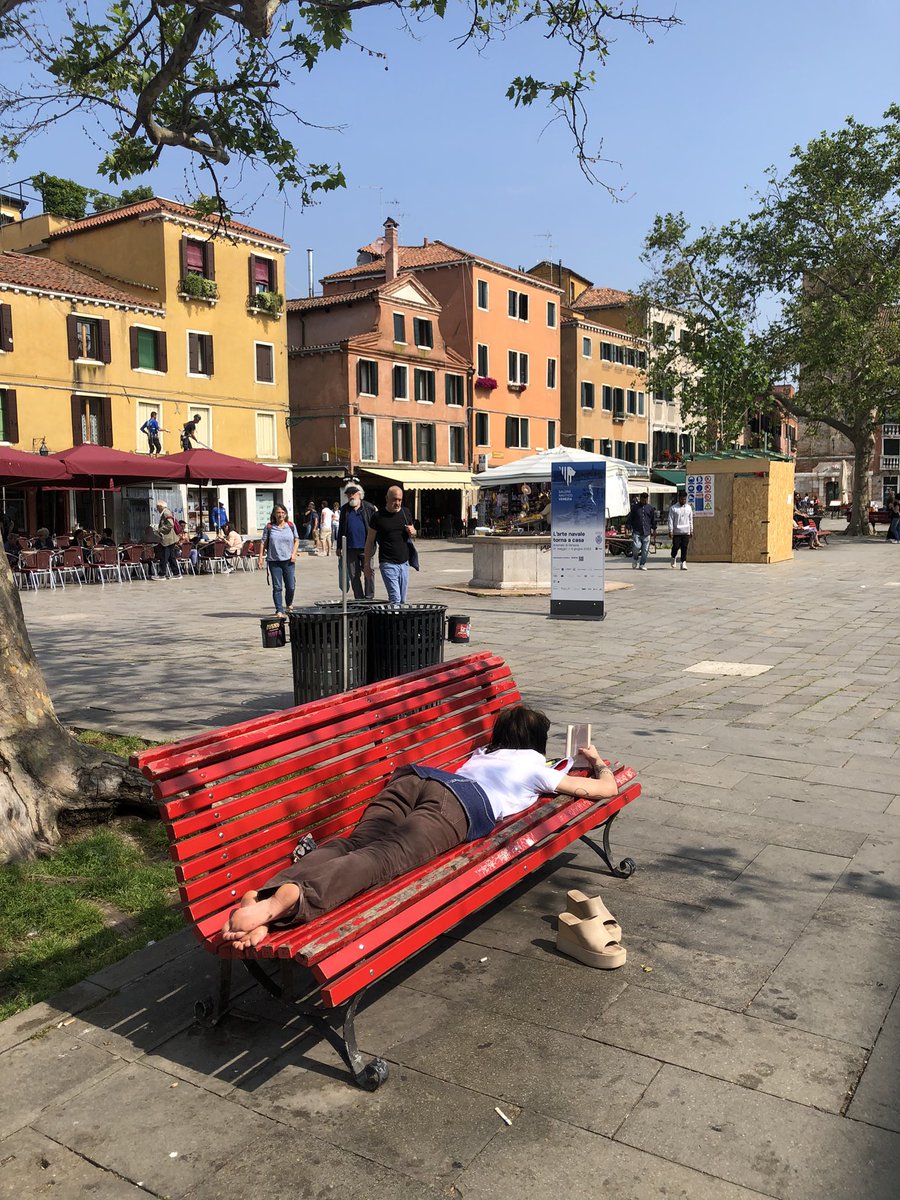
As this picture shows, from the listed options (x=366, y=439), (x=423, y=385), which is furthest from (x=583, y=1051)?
(x=423, y=385)

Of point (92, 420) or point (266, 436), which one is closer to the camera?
point (92, 420)

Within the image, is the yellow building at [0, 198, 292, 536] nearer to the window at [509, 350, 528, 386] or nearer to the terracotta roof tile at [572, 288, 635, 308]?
the window at [509, 350, 528, 386]

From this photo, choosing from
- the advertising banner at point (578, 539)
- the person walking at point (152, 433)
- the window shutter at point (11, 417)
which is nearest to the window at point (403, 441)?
the person walking at point (152, 433)

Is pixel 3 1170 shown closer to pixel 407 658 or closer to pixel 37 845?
pixel 37 845

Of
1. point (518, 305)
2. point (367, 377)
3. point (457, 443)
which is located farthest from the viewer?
point (518, 305)

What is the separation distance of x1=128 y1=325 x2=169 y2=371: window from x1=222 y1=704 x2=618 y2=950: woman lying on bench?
1226 inches

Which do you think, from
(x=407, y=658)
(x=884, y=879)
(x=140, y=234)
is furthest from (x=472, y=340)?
(x=884, y=879)

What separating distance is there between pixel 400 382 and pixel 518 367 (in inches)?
356

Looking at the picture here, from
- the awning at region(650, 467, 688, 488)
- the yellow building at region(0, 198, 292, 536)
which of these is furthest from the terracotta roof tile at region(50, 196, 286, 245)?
the awning at region(650, 467, 688, 488)

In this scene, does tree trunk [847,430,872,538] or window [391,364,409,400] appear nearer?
tree trunk [847,430,872,538]

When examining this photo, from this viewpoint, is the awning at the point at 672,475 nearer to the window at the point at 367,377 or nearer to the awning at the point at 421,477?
the awning at the point at 421,477

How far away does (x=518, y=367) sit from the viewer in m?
48.5

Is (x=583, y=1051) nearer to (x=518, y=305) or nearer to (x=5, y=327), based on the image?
(x=5, y=327)

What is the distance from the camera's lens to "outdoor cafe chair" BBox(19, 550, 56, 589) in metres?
19.0
